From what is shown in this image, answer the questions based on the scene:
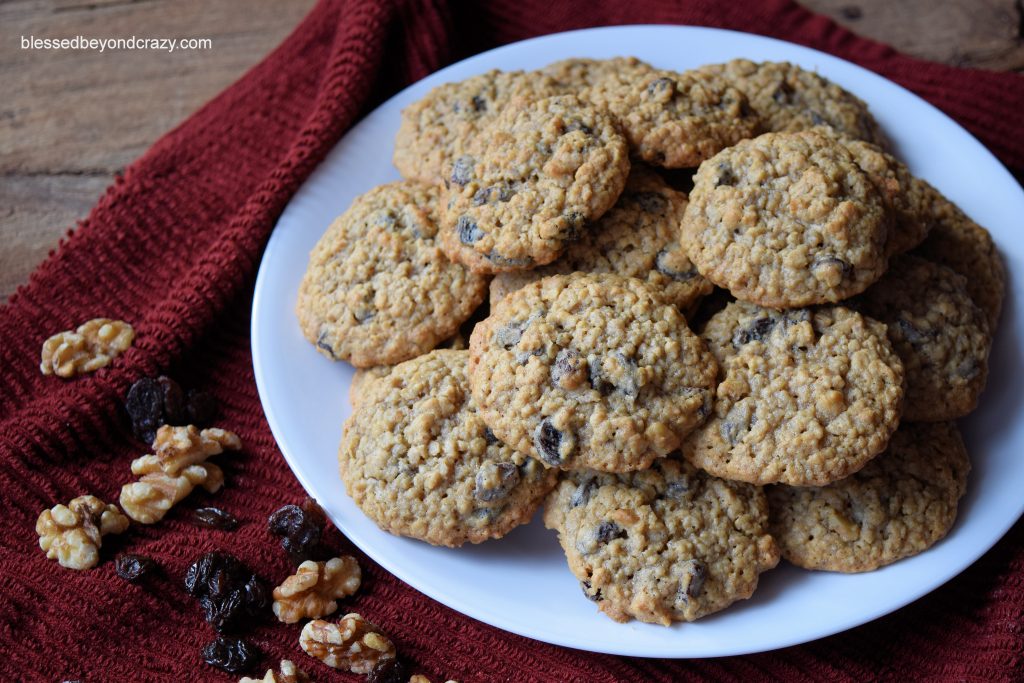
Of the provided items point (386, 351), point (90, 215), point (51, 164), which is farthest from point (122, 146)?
point (386, 351)

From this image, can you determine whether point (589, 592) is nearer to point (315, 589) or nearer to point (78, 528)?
point (315, 589)

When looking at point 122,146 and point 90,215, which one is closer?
point 90,215

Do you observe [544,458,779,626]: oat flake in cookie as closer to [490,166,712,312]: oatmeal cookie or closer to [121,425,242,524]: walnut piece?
[490,166,712,312]: oatmeal cookie

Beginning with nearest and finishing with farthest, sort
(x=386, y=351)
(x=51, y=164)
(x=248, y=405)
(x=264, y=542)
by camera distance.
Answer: (x=386, y=351)
(x=264, y=542)
(x=248, y=405)
(x=51, y=164)

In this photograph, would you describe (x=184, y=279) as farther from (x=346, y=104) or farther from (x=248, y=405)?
(x=346, y=104)

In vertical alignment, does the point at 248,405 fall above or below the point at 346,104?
below

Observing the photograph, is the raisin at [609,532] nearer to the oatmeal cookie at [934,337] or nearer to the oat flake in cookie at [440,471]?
the oat flake in cookie at [440,471]

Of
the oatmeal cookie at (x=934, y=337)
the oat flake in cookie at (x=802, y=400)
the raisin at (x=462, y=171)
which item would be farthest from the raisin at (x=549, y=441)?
the oatmeal cookie at (x=934, y=337)
